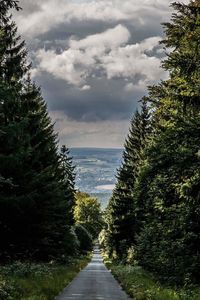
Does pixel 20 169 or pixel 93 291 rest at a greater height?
pixel 20 169

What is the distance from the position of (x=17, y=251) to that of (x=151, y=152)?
591 inches

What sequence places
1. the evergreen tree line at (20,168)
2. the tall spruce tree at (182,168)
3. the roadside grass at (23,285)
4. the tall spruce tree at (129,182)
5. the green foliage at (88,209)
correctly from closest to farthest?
the tall spruce tree at (182,168), the roadside grass at (23,285), the evergreen tree line at (20,168), the tall spruce tree at (129,182), the green foliage at (88,209)

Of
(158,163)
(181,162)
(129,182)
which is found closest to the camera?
(181,162)

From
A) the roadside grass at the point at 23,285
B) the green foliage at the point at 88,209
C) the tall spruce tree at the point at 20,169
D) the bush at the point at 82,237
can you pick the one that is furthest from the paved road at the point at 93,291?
the green foliage at the point at 88,209

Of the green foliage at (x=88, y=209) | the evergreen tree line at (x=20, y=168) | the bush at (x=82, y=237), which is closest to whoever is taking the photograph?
the evergreen tree line at (x=20, y=168)

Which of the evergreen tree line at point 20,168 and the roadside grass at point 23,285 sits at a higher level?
the evergreen tree line at point 20,168

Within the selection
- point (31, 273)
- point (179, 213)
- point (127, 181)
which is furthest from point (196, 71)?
point (127, 181)

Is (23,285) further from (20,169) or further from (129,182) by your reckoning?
(129,182)

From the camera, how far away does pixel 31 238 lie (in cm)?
2855

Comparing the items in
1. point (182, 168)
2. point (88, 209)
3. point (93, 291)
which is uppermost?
point (88, 209)

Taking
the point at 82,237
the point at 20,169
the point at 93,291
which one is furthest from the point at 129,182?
the point at 82,237

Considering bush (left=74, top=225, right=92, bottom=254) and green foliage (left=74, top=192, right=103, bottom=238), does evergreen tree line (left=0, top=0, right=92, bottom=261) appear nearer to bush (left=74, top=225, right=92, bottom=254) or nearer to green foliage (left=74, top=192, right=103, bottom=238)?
bush (left=74, top=225, right=92, bottom=254)

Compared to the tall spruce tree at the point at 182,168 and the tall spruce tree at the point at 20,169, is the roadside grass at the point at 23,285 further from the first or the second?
the tall spruce tree at the point at 182,168

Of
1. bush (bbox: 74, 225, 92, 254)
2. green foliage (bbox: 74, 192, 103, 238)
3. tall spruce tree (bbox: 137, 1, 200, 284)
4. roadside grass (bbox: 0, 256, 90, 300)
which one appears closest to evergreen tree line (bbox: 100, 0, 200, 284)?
tall spruce tree (bbox: 137, 1, 200, 284)
